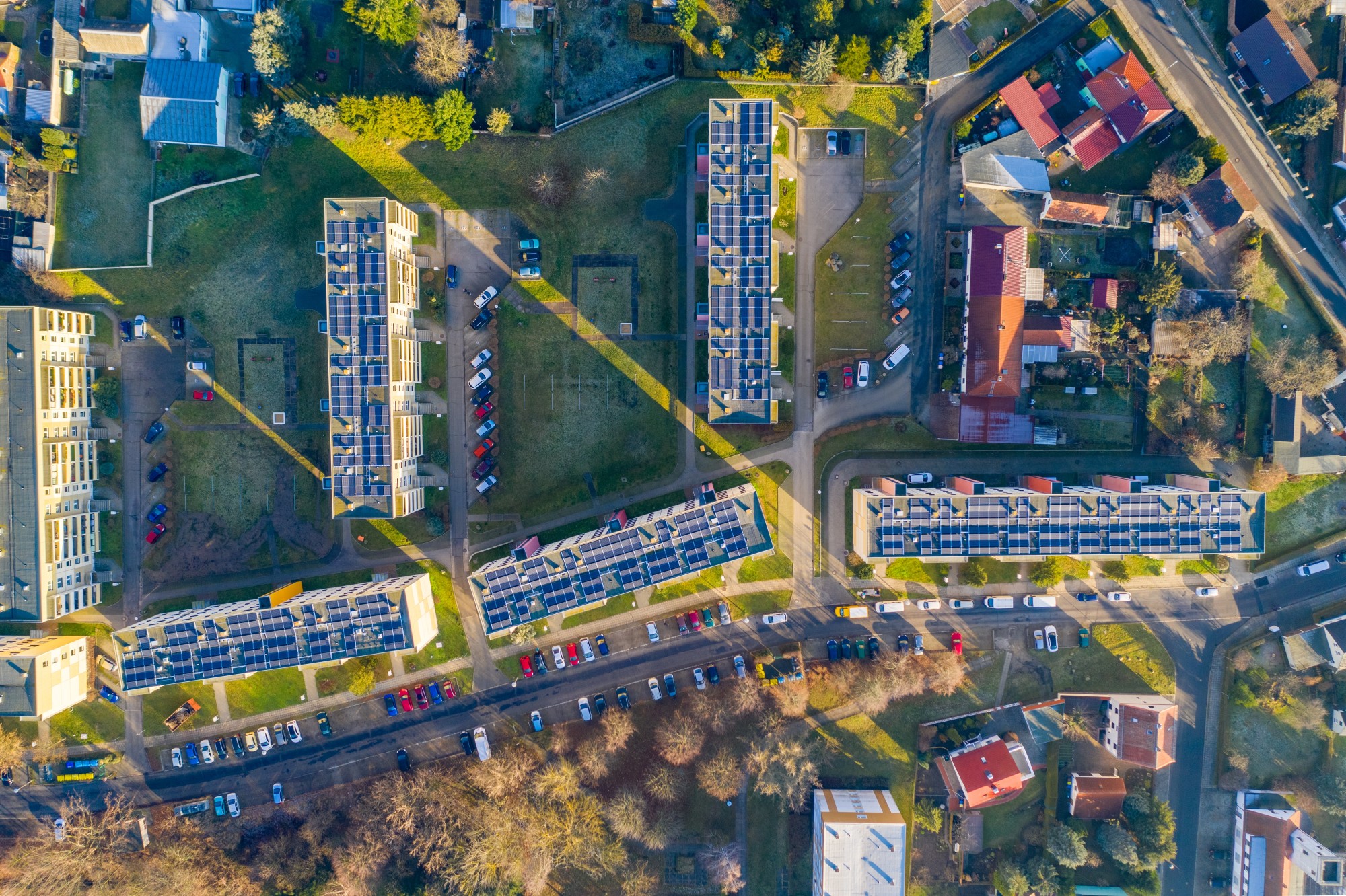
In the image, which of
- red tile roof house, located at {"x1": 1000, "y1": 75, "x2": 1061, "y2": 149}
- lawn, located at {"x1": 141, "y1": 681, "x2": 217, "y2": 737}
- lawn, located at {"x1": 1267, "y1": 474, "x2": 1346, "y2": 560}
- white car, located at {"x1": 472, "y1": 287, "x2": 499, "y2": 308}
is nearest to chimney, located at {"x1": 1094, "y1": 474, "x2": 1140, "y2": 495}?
lawn, located at {"x1": 1267, "y1": 474, "x2": 1346, "y2": 560}

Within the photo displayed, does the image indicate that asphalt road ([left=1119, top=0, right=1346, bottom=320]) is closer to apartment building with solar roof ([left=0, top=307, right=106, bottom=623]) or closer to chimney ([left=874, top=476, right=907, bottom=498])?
chimney ([left=874, top=476, right=907, bottom=498])

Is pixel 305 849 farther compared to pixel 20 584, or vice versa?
pixel 305 849

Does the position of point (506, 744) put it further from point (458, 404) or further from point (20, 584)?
point (20, 584)

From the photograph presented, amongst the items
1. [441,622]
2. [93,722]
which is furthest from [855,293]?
[93,722]

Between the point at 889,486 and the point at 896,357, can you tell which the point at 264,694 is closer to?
the point at 889,486

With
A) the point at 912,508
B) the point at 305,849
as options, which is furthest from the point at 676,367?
the point at 305,849

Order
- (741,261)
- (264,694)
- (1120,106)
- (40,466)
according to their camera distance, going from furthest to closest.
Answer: (264,694) < (1120,106) < (40,466) < (741,261)
